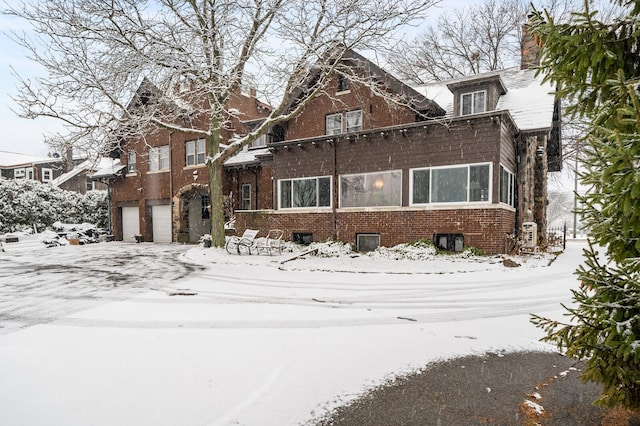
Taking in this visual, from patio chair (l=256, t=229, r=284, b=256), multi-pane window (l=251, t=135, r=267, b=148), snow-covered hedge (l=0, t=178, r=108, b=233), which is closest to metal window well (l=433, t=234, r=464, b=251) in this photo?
patio chair (l=256, t=229, r=284, b=256)

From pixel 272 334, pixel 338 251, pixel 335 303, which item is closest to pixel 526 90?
pixel 338 251

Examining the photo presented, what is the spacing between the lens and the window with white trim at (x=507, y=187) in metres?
12.0

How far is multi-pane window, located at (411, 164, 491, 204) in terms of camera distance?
11875mm

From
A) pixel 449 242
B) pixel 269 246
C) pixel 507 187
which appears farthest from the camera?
pixel 269 246

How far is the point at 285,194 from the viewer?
53.2ft

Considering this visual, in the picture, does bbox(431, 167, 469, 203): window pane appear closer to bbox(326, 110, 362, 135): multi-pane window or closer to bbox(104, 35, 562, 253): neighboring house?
bbox(104, 35, 562, 253): neighboring house

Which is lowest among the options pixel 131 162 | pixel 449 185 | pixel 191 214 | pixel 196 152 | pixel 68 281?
pixel 68 281

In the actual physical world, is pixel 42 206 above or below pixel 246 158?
below

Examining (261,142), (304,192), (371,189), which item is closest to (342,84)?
(304,192)

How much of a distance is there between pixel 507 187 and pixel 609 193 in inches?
455

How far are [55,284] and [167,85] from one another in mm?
7397

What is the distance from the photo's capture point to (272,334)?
4656mm

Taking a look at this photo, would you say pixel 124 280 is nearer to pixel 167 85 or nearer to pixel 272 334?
pixel 272 334

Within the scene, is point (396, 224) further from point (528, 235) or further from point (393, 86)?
point (393, 86)
